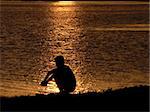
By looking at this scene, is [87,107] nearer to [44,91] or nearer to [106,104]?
[106,104]

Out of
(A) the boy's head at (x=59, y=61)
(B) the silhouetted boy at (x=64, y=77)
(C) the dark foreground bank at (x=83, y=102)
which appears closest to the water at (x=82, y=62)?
(B) the silhouetted boy at (x=64, y=77)

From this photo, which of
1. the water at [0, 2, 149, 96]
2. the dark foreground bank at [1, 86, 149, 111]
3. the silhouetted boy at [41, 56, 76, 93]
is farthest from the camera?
the water at [0, 2, 149, 96]

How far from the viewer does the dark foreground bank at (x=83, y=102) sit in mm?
14258

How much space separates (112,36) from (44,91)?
38141mm

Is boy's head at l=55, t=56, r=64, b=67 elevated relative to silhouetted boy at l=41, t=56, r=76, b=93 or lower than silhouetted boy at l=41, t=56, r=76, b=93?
elevated

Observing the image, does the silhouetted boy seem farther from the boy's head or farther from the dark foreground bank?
the dark foreground bank

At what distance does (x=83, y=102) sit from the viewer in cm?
1488

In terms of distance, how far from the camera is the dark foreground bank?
14258 millimetres

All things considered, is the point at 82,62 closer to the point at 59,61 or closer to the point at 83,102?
the point at 59,61

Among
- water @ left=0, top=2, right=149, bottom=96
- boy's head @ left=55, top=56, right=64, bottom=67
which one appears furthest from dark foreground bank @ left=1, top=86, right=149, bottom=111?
water @ left=0, top=2, right=149, bottom=96

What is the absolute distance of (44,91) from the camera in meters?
26.0

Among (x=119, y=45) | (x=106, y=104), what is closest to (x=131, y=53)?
(x=119, y=45)

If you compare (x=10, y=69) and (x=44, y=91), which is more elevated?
(x=10, y=69)

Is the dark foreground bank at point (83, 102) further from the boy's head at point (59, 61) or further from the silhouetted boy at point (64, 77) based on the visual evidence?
the boy's head at point (59, 61)
